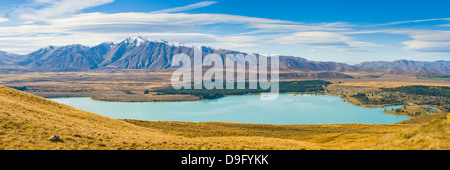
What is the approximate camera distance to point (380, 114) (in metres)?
113

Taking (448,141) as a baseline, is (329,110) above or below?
below

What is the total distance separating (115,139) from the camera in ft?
62.3

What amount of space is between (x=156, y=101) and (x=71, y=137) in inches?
5674

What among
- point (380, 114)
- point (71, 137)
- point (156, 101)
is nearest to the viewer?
point (71, 137)

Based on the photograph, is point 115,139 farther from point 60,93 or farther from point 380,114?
point 60,93

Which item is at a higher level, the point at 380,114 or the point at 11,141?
the point at 11,141

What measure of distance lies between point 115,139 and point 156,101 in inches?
5642
